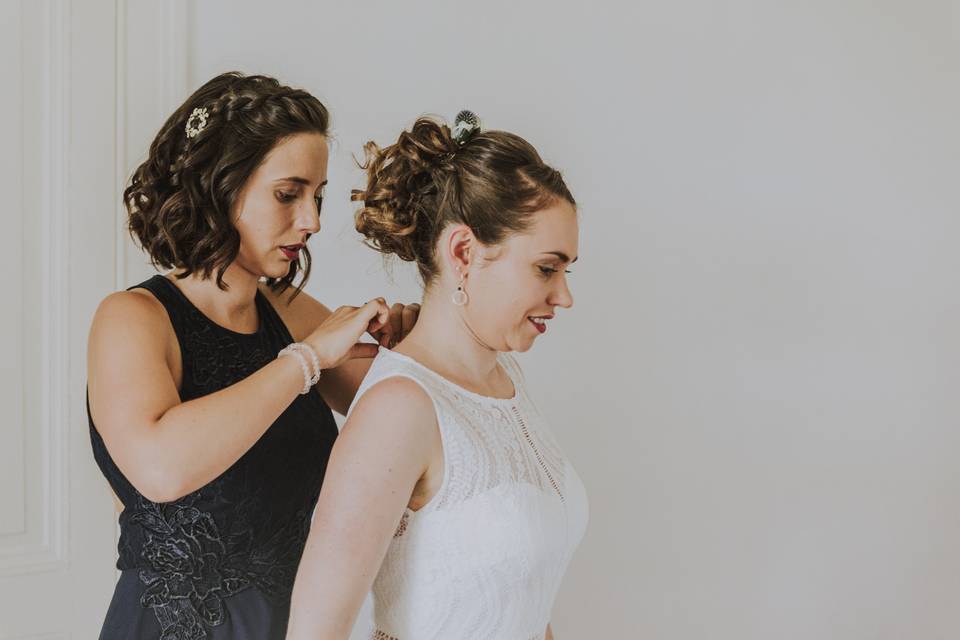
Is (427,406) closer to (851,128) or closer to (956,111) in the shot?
(851,128)

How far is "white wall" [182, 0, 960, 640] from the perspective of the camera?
8.22 ft

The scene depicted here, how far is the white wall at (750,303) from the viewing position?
251 cm

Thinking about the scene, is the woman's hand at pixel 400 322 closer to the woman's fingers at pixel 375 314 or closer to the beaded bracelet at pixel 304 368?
the woman's fingers at pixel 375 314

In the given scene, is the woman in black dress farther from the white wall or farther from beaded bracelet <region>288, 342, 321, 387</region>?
the white wall

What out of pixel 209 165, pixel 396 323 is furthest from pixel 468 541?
pixel 209 165

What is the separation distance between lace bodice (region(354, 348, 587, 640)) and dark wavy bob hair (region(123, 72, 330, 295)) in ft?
1.17

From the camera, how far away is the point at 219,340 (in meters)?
1.57

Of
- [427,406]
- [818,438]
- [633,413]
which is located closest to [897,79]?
[818,438]

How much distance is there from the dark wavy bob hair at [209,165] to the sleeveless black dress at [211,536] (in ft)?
0.29

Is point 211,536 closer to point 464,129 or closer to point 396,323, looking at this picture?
point 396,323

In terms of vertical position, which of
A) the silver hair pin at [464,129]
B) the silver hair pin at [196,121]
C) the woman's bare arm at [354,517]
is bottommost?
the woman's bare arm at [354,517]

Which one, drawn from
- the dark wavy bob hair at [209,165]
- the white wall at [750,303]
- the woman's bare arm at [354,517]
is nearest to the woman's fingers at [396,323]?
the dark wavy bob hair at [209,165]

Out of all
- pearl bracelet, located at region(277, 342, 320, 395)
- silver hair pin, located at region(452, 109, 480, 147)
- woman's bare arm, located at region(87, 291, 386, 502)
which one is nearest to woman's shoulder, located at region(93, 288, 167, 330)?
woman's bare arm, located at region(87, 291, 386, 502)

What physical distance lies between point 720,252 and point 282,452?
139 centimetres
